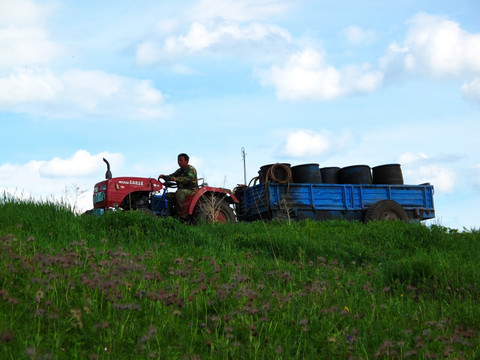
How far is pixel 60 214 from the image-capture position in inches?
331

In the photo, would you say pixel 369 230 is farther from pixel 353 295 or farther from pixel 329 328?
pixel 329 328

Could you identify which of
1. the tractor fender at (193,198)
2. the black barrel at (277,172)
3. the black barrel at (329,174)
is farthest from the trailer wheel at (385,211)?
the tractor fender at (193,198)

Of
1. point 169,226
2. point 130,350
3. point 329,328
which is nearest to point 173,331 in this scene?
point 130,350

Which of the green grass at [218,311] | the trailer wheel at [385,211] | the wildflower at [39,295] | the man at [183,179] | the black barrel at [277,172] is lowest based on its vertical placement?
the green grass at [218,311]

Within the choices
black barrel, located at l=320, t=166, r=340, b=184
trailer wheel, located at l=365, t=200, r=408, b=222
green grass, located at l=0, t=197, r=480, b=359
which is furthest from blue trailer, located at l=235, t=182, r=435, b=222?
green grass, located at l=0, t=197, r=480, b=359

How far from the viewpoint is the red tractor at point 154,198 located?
440 inches

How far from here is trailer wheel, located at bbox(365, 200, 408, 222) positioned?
45.2ft

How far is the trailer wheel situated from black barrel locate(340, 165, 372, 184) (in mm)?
840

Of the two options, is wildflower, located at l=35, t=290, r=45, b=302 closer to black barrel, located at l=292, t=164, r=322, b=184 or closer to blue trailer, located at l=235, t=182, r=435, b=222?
blue trailer, located at l=235, t=182, r=435, b=222

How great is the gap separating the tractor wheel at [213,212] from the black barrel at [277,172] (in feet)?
6.41

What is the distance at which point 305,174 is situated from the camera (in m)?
13.7

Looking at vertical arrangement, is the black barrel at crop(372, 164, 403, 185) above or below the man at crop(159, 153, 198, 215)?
above

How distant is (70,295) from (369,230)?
25.2ft

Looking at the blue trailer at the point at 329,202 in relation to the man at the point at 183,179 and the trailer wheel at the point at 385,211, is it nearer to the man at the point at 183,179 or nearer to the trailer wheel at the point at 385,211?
the trailer wheel at the point at 385,211
